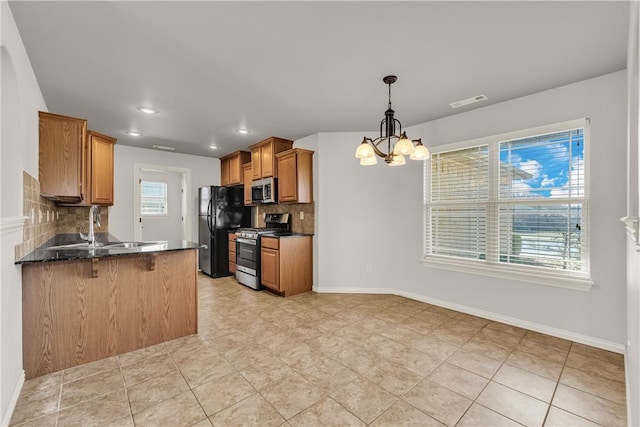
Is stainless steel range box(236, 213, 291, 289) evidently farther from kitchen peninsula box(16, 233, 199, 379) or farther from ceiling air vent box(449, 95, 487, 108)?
ceiling air vent box(449, 95, 487, 108)

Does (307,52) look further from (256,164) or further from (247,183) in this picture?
(247,183)

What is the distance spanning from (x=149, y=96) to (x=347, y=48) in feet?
7.10

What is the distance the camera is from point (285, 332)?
2.87 metres

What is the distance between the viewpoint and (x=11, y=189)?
1.93 meters

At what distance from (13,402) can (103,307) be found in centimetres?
74

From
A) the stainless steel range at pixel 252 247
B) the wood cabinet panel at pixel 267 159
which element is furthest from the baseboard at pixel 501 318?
the wood cabinet panel at pixel 267 159

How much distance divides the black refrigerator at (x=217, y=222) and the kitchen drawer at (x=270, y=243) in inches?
54.3

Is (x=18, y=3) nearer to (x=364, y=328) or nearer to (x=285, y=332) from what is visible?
(x=285, y=332)

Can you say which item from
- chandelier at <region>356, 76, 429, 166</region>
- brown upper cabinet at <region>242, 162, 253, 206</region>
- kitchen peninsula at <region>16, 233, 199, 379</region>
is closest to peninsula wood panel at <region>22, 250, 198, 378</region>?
kitchen peninsula at <region>16, 233, 199, 379</region>

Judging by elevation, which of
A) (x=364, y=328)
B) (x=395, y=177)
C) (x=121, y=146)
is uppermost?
(x=121, y=146)

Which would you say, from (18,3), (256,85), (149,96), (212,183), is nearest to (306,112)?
(256,85)

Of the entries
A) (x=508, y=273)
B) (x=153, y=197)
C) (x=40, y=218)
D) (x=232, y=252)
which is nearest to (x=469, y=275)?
(x=508, y=273)

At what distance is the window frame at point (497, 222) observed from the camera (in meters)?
2.62

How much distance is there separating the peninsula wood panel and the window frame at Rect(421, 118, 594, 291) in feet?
9.62
